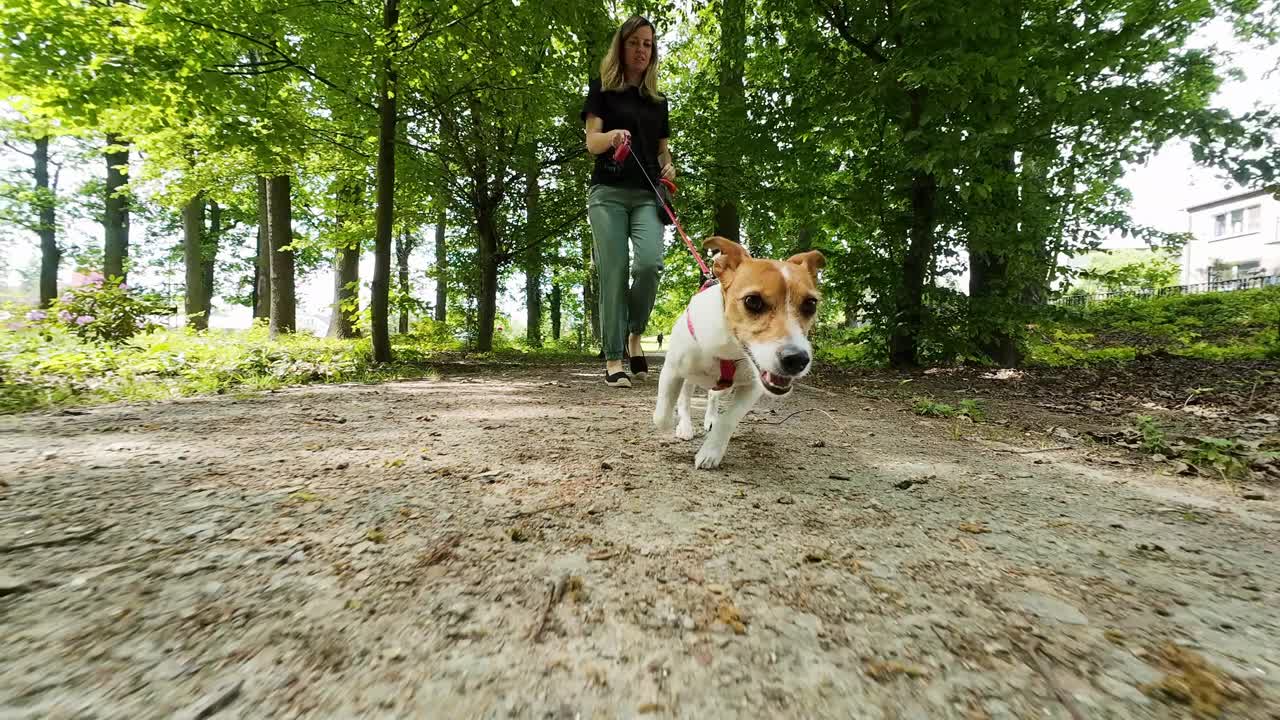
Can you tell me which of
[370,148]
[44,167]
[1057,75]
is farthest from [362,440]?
[44,167]

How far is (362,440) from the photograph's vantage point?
249cm

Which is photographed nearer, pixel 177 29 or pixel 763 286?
pixel 763 286

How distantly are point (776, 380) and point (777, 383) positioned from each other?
12 millimetres

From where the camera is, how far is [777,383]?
2.00 metres

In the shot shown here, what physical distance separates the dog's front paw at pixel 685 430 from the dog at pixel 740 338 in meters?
0.18

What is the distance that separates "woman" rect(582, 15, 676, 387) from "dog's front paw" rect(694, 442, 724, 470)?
222 cm

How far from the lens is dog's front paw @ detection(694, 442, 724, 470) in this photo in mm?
2248

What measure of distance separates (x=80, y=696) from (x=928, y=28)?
7.21 m

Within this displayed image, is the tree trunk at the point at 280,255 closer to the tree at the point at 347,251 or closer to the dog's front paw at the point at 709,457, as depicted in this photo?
the tree at the point at 347,251

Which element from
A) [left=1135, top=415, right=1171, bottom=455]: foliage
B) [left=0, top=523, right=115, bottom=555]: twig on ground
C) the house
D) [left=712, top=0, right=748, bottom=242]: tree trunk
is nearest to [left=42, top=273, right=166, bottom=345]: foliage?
[left=0, top=523, right=115, bottom=555]: twig on ground

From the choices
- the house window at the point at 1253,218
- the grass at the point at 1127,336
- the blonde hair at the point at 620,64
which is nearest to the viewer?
the blonde hair at the point at 620,64

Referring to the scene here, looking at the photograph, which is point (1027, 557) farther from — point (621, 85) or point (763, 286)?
point (621, 85)

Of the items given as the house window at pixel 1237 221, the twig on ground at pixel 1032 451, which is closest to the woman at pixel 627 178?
the twig on ground at pixel 1032 451

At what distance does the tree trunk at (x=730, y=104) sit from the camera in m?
8.09
